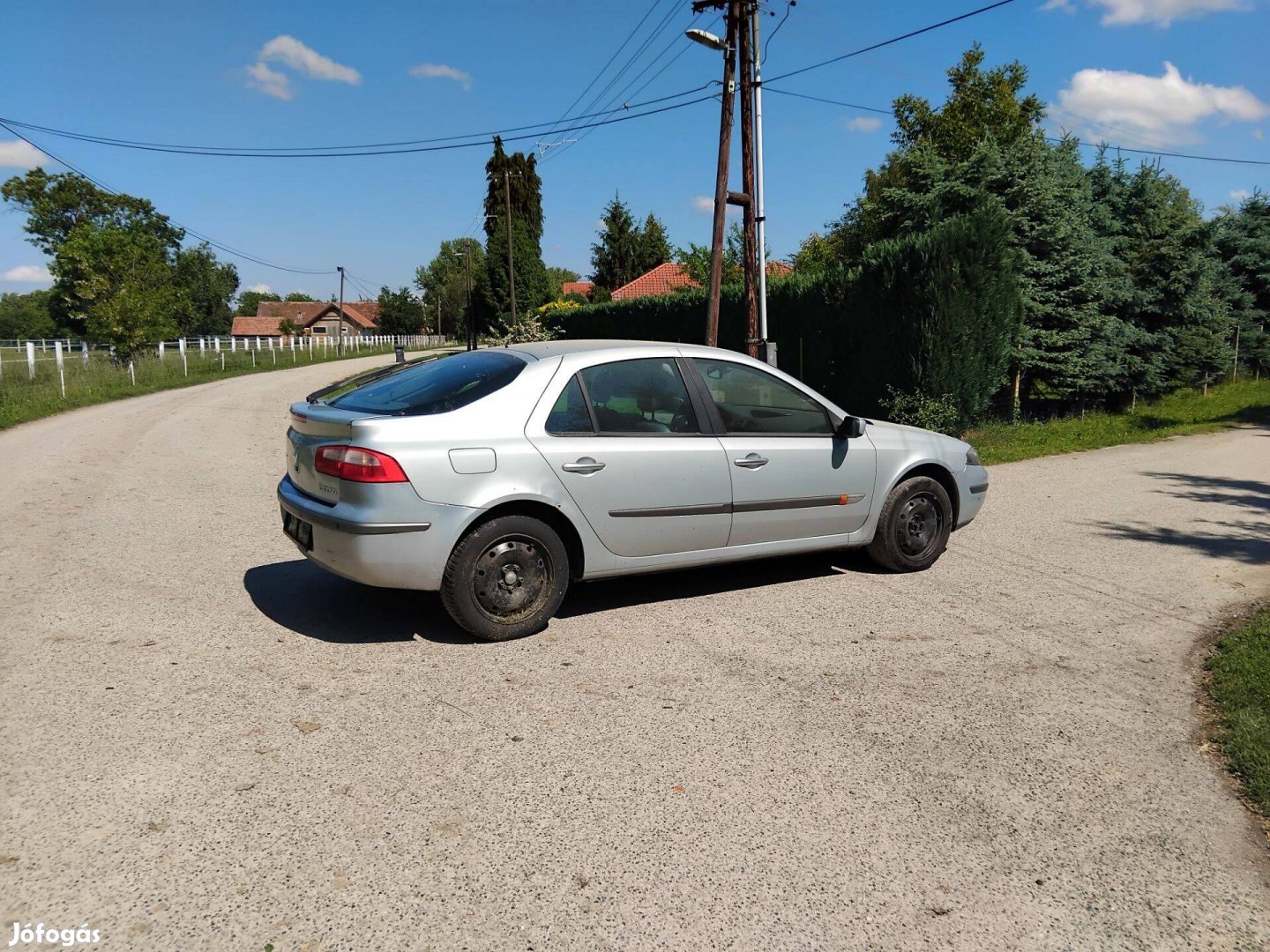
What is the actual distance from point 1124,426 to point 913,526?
38.2ft

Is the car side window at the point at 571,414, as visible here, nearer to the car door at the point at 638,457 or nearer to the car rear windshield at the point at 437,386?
the car door at the point at 638,457

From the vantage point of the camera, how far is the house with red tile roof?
12344 cm

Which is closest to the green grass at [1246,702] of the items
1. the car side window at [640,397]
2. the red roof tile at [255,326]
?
the car side window at [640,397]

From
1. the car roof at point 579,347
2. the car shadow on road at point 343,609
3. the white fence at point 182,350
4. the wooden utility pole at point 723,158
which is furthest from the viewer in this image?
the white fence at point 182,350

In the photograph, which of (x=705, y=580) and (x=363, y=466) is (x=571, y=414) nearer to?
(x=363, y=466)

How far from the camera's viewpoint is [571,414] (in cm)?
502

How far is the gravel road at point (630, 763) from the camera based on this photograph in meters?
2.61

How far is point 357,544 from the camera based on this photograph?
452 cm

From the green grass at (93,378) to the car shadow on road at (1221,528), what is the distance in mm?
17351

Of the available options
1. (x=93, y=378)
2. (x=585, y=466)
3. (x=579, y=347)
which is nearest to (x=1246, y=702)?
(x=585, y=466)

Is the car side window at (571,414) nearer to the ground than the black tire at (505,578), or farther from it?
farther from it

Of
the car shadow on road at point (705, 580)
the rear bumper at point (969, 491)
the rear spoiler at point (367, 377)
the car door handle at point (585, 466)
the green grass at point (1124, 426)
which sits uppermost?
the rear spoiler at point (367, 377)

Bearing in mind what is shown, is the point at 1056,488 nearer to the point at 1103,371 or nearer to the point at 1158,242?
the point at 1103,371

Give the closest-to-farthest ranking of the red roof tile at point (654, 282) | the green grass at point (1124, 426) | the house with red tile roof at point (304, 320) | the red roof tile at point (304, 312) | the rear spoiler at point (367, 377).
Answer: the rear spoiler at point (367, 377) < the green grass at point (1124, 426) < the red roof tile at point (654, 282) < the house with red tile roof at point (304, 320) < the red roof tile at point (304, 312)
